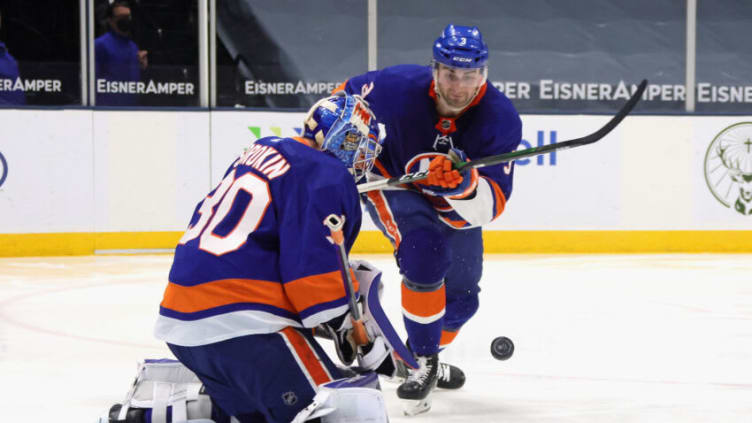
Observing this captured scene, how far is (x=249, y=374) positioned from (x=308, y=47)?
5171 millimetres

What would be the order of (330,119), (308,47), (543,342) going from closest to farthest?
(330,119) < (543,342) < (308,47)

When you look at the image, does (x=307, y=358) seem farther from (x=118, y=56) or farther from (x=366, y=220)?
(x=118, y=56)

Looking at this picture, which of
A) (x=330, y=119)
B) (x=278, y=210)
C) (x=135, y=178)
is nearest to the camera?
(x=278, y=210)

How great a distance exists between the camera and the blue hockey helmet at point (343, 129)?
1928 millimetres

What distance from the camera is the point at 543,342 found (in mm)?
3473

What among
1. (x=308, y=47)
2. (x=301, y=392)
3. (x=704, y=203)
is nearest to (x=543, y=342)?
(x=301, y=392)

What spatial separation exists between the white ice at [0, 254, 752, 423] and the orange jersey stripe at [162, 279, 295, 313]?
791 millimetres

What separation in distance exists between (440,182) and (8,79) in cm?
447

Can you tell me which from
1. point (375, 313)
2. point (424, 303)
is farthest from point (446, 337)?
point (375, 313)

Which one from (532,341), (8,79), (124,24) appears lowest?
(532,341)

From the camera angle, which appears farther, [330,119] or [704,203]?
[704,203]

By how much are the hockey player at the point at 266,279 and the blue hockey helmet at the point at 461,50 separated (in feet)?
2.51

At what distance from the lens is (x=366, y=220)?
6258mm

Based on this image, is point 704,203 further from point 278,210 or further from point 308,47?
point 278,210
